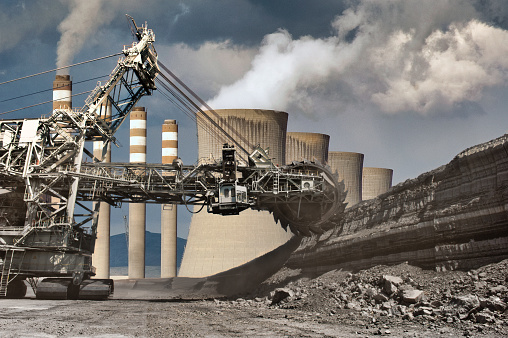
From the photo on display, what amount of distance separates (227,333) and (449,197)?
38.2 feet

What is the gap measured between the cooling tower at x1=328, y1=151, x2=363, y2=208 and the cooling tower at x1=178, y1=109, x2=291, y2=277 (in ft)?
60.7

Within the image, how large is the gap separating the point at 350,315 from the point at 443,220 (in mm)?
5916

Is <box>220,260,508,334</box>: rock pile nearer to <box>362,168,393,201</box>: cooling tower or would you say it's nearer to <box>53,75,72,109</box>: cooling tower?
<box>53,75,72,109</box>: cooling tower

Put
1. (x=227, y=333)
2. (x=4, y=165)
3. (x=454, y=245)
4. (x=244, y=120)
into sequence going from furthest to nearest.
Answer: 1. (x=244, y=120)
2. (x=4, y=165)
3. (x=454, y=245)
4. (x=227, y=333)

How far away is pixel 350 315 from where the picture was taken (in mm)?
19281

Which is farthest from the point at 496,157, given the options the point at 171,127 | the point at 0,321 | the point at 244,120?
the point at 171,127

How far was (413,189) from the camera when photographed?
25547 millimetres

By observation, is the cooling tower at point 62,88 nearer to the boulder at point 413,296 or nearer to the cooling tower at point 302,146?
the cooling tower at point 302,146

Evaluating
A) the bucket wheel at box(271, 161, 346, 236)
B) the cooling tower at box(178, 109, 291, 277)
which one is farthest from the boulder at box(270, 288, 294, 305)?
the cooling tower at box(178, 109, 291, 277)

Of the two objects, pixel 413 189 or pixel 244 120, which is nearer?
pixel 413 189

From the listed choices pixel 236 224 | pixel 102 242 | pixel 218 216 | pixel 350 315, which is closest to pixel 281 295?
pixel 350 315

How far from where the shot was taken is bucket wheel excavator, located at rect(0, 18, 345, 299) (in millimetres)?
30359

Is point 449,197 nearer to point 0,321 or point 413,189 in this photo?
point 413,189

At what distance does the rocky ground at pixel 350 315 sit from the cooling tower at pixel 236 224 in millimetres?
26389
